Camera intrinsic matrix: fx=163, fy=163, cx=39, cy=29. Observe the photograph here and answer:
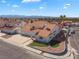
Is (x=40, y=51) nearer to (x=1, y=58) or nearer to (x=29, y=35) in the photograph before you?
(x=1, y=58)

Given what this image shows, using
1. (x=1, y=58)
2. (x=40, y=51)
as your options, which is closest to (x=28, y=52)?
(x=40, y=51)

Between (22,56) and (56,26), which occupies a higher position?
(56,26)

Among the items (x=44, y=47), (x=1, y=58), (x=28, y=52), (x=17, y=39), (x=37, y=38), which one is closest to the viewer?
(x=1, y=58)

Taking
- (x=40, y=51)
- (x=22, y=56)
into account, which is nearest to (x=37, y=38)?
(x=40, y=51)

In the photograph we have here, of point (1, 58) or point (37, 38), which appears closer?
point (1, 58)

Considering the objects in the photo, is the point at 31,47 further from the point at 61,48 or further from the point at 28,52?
the point at 61,48

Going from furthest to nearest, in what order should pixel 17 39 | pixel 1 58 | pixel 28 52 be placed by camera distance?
pixel 17 39, pixel 28 52, pixel 1 58
